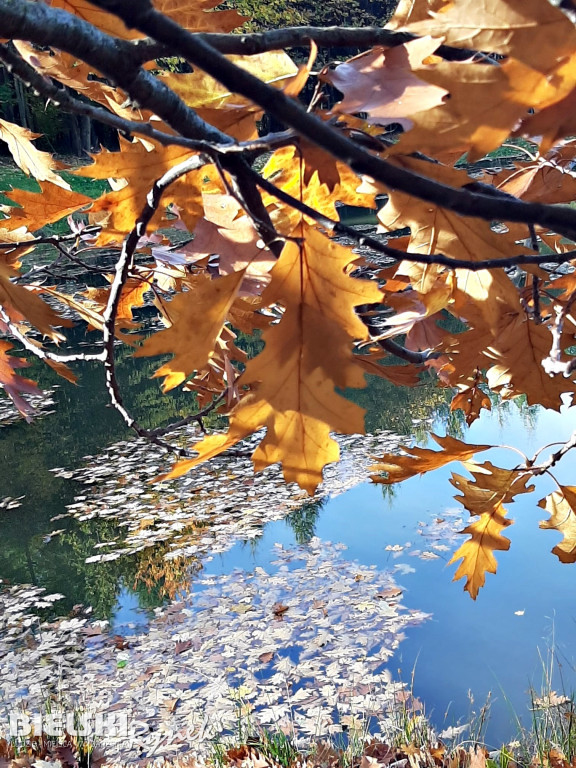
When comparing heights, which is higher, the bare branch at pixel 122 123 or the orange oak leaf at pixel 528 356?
the bare branch at pixel 122 123

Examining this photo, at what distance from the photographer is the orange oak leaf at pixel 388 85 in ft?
0.96

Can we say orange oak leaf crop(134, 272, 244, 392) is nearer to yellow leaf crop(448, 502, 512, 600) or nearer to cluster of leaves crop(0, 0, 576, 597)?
cluster of leaves crop(0, 0, 576, 597)

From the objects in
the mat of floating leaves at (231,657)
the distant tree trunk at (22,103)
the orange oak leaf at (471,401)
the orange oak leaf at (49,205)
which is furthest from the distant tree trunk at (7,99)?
the orange oak leaf at (49,205)

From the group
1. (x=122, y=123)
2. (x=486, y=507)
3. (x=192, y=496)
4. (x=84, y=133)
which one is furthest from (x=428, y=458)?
(x=84, y=133)

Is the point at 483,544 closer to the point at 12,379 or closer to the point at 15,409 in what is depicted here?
the point at 12,379

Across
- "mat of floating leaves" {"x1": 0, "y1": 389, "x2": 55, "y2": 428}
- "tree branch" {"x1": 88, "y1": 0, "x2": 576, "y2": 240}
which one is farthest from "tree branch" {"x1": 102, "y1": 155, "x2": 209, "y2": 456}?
"mat of floating leaves" {"x1": 0, "y1": 389, "x2": 55, "y2": 428}

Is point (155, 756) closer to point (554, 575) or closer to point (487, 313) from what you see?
point (554, 575)

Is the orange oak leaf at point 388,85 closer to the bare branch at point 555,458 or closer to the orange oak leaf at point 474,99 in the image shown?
the orange oak leaf at point 474,99

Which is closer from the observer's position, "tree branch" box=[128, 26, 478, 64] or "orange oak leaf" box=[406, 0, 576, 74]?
"orange oak leaf" box=[406, 0, 576, 74]

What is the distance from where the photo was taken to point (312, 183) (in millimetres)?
481

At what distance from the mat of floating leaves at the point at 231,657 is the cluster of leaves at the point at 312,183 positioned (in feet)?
9.10

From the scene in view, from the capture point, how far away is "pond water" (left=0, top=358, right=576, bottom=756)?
343 cm

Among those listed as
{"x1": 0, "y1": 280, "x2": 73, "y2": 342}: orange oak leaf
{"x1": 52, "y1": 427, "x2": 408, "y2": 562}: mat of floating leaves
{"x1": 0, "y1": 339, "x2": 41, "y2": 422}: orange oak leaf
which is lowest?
{"x1": 52, "y1": 427, "x2": 408, "y2": 562}: mat of floating leaves

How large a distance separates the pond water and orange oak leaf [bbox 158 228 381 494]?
303 cm
